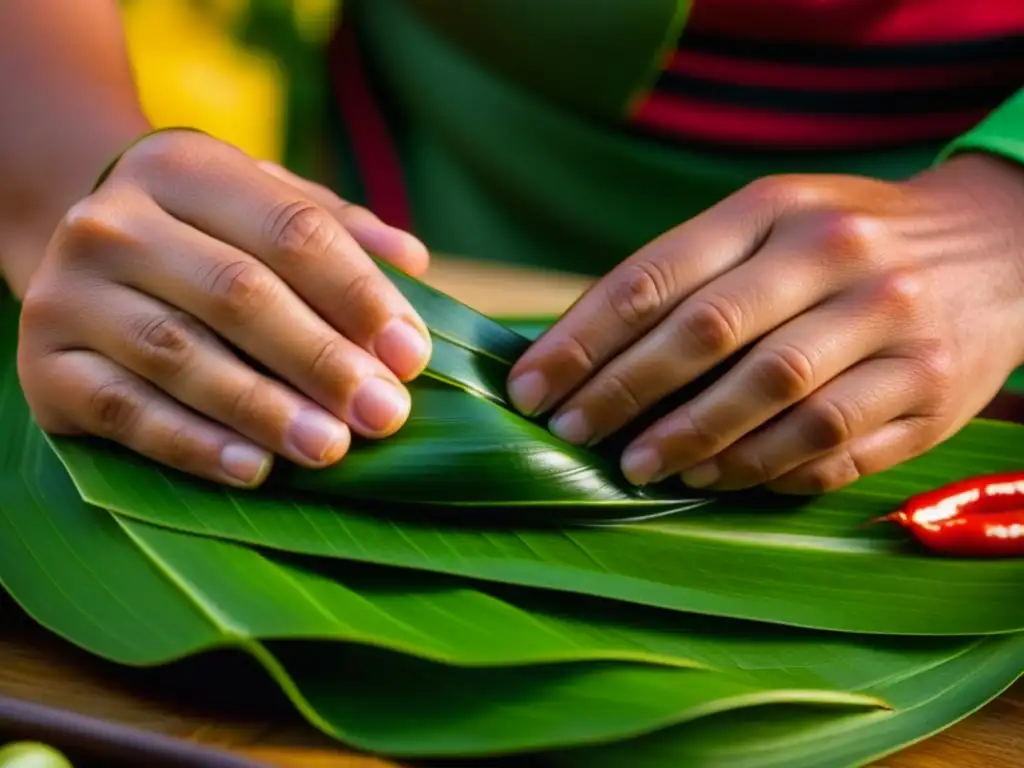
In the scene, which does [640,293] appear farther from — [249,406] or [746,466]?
[249,406]

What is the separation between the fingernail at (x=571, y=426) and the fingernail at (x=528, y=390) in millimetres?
20

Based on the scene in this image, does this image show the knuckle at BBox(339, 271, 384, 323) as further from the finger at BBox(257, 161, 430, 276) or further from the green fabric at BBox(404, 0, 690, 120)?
the green fabric at BBox(404, 0, 690, 120)

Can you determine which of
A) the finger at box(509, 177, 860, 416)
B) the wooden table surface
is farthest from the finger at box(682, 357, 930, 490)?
the wooden table surface

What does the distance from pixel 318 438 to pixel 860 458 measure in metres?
0.43

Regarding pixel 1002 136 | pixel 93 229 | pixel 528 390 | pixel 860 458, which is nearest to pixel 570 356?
pixel 528 390

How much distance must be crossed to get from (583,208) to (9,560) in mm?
936

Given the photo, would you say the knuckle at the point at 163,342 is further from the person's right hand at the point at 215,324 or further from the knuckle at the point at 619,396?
the knuckle at the point at 619,396

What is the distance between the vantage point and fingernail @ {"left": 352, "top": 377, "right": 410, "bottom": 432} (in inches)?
29.5

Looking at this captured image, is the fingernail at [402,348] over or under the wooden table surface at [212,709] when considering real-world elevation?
over

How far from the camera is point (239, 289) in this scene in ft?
2.47

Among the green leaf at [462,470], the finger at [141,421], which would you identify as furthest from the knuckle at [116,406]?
the green leaf at [462,470]

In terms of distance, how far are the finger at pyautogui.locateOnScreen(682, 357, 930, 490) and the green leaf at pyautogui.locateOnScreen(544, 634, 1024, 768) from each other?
0.61 ft

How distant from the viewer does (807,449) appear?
2.68 ft

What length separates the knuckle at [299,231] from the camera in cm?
76
